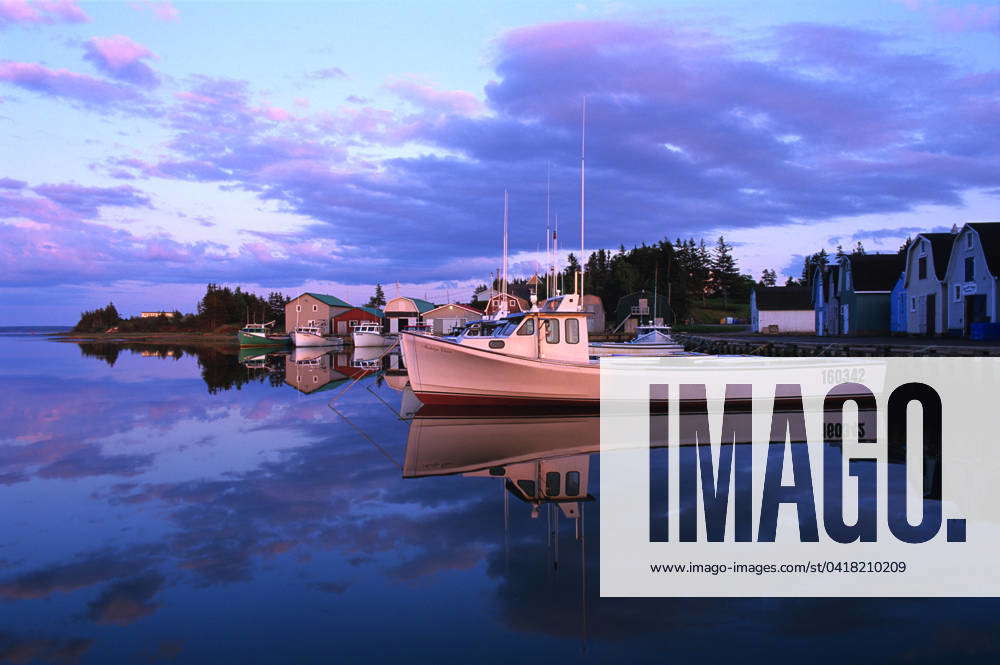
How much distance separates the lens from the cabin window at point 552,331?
20641mm

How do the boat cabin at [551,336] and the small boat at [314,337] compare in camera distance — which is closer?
the boat cabin at [551,336]

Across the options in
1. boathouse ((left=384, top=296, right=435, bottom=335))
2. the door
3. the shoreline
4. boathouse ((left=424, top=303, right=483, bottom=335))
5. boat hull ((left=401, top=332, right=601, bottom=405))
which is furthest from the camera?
the shoreline

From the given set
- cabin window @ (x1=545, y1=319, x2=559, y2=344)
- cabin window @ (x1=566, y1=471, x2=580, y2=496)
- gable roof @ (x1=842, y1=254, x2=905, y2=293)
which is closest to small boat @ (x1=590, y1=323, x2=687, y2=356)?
cabin window @ (x1=545, y1=319, x2=559, y2=344)

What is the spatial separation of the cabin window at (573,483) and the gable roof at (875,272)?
1609 inches

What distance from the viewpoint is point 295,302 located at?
270 feet

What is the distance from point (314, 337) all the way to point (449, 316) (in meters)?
15.6

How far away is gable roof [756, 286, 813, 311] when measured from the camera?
62562 millimetres

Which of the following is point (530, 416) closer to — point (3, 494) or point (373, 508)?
point (373, 508)

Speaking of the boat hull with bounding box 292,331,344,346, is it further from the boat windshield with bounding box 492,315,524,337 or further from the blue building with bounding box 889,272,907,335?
the blue building with bounding box 889,272,907,335

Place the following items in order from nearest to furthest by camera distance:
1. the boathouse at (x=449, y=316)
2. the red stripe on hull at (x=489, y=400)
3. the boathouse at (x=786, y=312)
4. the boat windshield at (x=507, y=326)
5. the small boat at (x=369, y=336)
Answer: the red stripe on hull at (x=489, y=400) → the boat windshield at (x=507, y=326) → the boathouse at (x=786, y=312) → the small boat at (x=369, y=336) → the boathouse at (x=449, y=316)

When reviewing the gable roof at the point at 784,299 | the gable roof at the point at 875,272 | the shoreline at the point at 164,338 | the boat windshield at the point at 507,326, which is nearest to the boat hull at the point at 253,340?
the shoreline at the point at 164,338

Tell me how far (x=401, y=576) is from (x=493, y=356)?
12656mm

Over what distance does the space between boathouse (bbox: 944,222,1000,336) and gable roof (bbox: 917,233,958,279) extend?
75 cm

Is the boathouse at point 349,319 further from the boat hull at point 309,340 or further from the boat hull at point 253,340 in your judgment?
the boat hull at point 253,340
